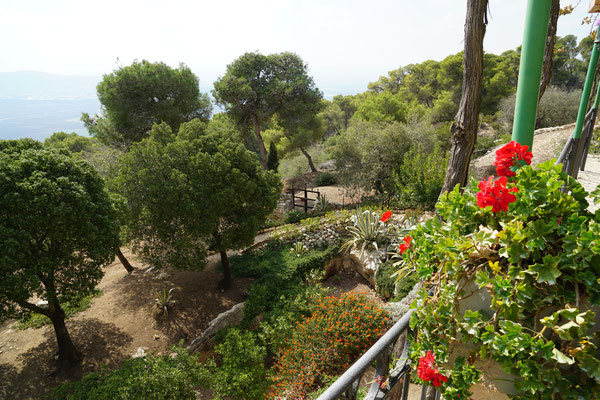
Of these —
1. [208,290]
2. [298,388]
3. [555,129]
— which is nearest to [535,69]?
[298,388]

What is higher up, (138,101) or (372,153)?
(138,101)

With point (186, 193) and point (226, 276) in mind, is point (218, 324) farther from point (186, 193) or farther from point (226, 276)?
point (186, 193)

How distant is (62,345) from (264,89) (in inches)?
586

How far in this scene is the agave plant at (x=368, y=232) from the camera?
26.3 feet

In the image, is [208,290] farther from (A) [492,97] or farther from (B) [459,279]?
(A) [492,97]

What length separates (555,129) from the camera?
14438 millimetres

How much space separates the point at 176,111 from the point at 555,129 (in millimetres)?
18829

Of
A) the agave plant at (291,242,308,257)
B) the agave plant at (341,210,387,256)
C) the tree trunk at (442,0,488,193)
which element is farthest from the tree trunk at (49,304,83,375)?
the tree trunk at (442,0,488,193)

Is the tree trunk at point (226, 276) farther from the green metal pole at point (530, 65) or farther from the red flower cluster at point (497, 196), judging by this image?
the red flower cluster at point (497, 196)

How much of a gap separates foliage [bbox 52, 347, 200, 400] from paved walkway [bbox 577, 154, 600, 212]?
6.29 m

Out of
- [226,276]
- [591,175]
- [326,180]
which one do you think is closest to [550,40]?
[591,175]

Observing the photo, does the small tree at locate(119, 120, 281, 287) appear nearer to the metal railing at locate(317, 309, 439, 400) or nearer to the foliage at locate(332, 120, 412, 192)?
the metal railing at locate(317, 309, 439, 400)

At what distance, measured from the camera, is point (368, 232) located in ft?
26.5

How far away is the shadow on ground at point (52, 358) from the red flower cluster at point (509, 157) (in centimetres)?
780
